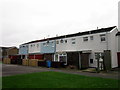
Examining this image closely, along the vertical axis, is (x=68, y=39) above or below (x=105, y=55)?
above

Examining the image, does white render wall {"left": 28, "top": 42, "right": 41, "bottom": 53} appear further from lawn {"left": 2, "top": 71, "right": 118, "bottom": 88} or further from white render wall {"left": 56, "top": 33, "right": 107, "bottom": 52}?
lawn {"left": 2, "top": 71, "right": 118, "bottom": 88}

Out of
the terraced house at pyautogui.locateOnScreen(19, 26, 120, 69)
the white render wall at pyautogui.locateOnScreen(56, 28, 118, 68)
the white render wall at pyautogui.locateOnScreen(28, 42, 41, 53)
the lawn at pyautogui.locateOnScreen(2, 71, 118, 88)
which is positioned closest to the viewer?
the lawn at pyautogui.locateOnScreen(2, 71, 118, 88)

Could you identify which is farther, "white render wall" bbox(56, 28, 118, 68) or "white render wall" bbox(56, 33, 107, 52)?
"white render wall" bbox(56, 33, 107, 52)

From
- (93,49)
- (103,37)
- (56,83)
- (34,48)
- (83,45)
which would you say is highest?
(103,37)

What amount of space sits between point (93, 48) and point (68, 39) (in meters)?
6.20

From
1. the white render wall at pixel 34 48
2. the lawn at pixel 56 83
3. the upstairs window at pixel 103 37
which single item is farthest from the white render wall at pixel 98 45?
the white render wall at pixel 34 48

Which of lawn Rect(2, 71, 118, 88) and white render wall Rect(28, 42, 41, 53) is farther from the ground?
white render wall Rect(28, 42, 41, 53)

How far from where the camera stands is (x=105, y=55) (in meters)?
19.2

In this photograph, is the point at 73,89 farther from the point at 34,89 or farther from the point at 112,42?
the point at 112,42

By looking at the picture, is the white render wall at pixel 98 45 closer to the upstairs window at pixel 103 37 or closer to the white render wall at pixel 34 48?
the upstairs window at pixel 103 37

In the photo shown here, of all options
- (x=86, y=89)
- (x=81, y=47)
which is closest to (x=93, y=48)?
(x=81, y=47)

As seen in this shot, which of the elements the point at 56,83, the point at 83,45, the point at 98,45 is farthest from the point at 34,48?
the point at 56,83

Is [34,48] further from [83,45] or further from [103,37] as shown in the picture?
[103,37]

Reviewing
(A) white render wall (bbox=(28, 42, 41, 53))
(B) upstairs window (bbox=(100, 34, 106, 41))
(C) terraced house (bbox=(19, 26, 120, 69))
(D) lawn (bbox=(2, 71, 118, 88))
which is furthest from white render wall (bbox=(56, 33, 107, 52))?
(D) lawn (bbox=(2, 71, 118, 88))
